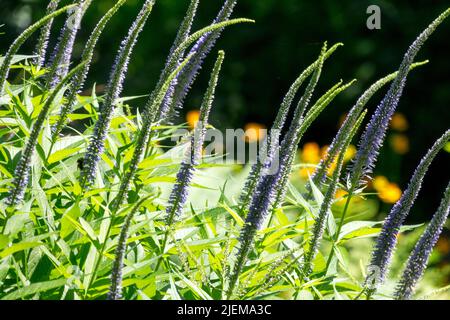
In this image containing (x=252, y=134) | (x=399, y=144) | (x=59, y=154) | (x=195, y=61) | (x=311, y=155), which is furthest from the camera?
(x=399, y=144)

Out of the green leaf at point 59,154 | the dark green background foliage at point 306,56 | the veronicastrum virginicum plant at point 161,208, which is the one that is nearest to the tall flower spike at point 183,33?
the veronicastrum virginicum plant at point 161,208

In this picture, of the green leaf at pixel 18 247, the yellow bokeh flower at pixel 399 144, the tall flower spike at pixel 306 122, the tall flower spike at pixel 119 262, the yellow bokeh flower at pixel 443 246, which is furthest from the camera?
the yellow bokeh flower at pixel 399 144

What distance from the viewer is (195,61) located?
270cm

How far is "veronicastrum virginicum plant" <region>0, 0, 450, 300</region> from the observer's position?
2.05m

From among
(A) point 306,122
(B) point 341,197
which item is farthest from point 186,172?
(B) point 341,197

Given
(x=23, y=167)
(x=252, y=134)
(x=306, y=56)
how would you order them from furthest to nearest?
(x=306, y=56)
(x=252, y=134)
(x=23, y=167)

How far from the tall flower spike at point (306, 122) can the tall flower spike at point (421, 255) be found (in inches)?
16.1

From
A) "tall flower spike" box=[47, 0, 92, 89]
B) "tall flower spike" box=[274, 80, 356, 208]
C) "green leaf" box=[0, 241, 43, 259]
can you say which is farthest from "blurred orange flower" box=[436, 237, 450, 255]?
"green leaf" box=[0, 241, 43, 259]

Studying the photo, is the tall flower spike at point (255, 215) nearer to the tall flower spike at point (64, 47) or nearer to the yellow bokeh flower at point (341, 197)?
the yellow bokeh flower at point (341, 197)

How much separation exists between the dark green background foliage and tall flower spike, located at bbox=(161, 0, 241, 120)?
593 cm

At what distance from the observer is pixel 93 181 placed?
2.48 m

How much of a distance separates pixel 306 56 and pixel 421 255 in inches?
280

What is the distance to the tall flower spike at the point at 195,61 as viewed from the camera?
2.63 meters

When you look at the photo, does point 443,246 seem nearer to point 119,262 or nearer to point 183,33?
point 183,33
